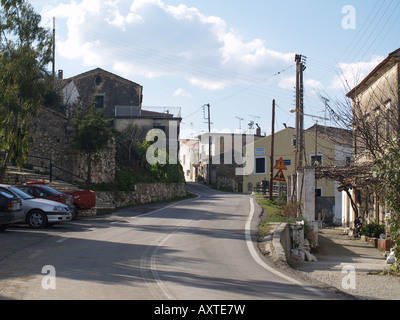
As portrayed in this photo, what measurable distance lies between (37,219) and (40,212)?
31 cm

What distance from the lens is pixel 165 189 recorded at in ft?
122

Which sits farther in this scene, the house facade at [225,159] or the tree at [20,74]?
the house facade at [225,159]

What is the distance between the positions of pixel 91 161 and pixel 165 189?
975cm

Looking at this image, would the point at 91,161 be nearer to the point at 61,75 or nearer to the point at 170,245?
the point at 170,245

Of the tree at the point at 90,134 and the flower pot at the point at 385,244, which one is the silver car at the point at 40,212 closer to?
the tree at the point at 90,134

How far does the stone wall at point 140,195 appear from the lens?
88.4 feet

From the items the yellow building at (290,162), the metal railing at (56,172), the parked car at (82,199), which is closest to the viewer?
the parked car at (82,199)

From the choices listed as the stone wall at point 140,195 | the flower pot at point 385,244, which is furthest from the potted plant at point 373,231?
the stone wall at point 140,195

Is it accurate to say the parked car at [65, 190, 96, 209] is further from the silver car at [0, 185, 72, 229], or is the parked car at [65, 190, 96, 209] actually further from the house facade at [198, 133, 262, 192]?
the house facade at [198, 133, 262, 192]

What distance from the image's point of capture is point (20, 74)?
20047 millimetres

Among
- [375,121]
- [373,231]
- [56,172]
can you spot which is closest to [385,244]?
[373,231]

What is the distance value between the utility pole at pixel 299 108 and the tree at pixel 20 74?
558 inches

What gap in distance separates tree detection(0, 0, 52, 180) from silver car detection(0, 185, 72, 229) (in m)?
4.74
